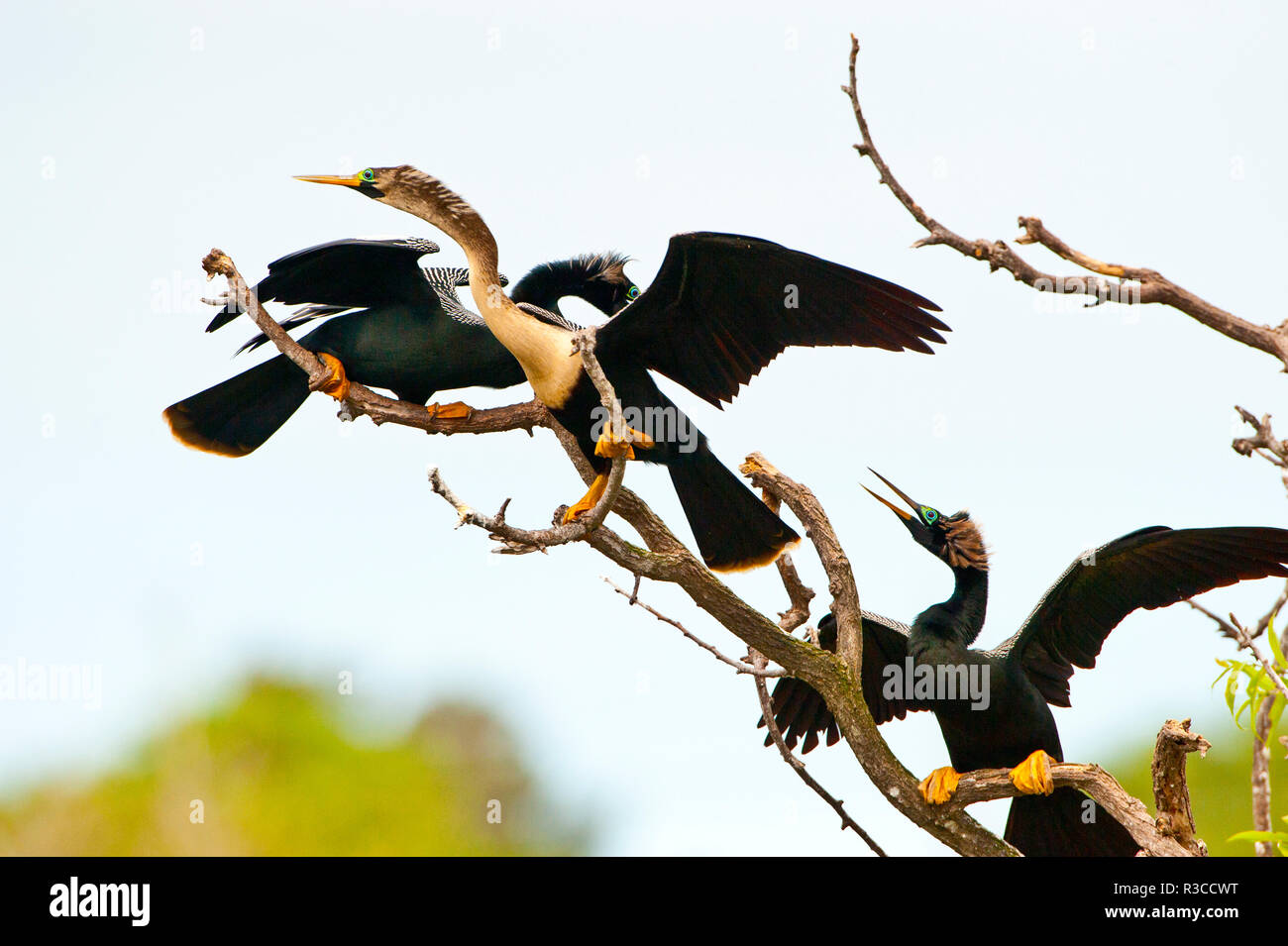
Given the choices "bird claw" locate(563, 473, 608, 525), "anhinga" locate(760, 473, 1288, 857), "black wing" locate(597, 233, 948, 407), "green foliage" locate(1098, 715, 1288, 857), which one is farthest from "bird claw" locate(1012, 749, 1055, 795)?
"green foliage" locate(1098, 715, 1288, 857)

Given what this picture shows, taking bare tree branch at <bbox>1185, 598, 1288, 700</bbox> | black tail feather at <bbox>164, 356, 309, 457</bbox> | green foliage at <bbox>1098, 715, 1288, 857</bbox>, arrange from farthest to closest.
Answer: green foliage at <bbox>1098, 715, 1288, 857</bbox> < black tail feather at <bbox>164, 356, 309, 457</bbox> < bare tree branch at <bbox>1185, 598, 1288, 700</bbox>

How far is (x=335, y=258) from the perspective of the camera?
5172 mm

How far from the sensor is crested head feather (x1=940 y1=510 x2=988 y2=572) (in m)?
4.97

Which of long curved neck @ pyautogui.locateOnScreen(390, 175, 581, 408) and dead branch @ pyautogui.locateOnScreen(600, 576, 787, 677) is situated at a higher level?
long curved neck @ pyautogui.locateOnScreen(390, 175, 581, 408)

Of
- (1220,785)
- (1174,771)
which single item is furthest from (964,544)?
(1220,785)

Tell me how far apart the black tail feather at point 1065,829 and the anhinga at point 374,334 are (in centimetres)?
256

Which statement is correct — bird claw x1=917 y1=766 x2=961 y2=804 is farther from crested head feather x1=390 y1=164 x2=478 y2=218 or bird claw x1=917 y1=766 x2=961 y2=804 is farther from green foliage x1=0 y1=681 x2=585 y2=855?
green foliage x1=0 y1=681 x2=585 y2=855

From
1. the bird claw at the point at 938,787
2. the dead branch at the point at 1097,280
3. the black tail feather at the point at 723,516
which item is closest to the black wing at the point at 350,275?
the black tail feather at the point at 723,516

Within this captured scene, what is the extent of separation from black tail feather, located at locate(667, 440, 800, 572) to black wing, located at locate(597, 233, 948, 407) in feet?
0.87

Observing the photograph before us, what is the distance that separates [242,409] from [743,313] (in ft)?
7.09

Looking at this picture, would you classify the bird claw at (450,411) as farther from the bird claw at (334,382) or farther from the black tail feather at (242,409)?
the black tail feather at (242,409)

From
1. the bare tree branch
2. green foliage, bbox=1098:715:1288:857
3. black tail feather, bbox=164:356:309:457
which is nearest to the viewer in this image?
the bare tree branch

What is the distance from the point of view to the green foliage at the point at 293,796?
2092cm

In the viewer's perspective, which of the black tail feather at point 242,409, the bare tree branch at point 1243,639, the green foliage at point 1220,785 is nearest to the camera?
the bare tree branch at point 1243,639
